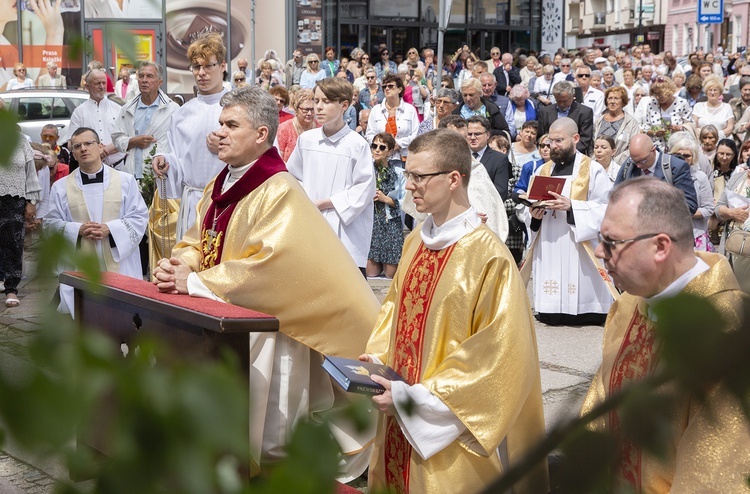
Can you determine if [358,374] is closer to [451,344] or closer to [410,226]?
[451,344]

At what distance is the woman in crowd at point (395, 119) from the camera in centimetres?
1145

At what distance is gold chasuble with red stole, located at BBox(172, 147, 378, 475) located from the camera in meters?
3.97

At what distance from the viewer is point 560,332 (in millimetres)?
7777

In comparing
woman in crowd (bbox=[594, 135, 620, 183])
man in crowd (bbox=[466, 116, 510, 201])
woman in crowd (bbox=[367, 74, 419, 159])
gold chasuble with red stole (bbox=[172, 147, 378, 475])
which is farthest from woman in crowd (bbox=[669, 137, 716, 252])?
gold chasuble with red stole (bbox=[172, 147, 378, 475])

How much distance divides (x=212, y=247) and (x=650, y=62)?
15.5 metres

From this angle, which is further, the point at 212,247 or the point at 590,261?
the point at 590,261

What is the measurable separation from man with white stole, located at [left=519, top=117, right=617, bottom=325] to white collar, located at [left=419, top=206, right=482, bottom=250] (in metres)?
4.35

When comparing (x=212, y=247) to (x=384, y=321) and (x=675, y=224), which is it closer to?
(x=384, y=321)

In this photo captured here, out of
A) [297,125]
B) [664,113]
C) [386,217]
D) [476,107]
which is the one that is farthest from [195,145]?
[664,113]

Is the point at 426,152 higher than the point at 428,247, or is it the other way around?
the point at 426,152

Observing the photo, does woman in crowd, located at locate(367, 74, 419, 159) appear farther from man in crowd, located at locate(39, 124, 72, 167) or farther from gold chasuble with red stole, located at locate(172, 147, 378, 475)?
gold chasuble with red stole, located at locate(172, 147, 378, 475)

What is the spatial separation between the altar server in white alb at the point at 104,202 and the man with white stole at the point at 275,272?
2.26 meters

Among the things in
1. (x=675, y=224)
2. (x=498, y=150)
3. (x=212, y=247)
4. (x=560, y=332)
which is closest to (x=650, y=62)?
(x=498, y=150)

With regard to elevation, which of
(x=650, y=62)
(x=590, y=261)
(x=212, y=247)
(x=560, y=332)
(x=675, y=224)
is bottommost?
(x=560, y=332)
